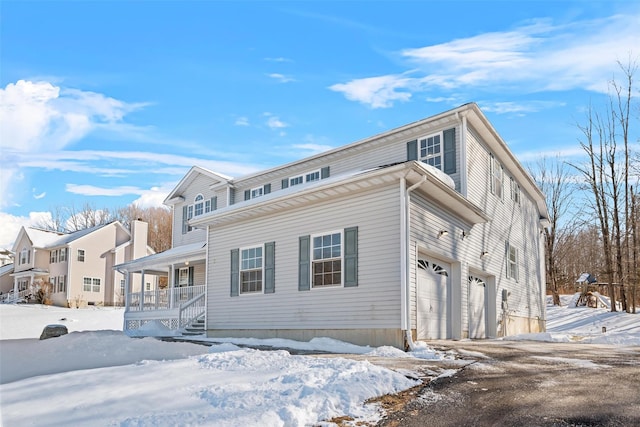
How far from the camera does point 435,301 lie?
13.0 metres

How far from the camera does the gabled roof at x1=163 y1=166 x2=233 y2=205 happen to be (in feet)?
71.1

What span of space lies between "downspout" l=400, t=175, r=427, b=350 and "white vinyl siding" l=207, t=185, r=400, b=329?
0.16 m

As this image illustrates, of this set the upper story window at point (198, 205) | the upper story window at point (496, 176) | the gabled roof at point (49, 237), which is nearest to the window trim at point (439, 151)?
the upper story window at point (496, 176)

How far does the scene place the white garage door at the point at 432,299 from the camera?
40.1 feet

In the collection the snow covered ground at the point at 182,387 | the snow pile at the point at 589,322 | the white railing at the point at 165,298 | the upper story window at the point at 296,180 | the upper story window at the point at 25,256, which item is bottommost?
the snow pile at the point at 589,322

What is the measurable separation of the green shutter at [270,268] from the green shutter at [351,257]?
8.08 feet

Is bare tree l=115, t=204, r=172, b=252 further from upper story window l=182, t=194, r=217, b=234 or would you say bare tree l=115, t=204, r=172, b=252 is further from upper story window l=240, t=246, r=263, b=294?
upper story window l=240, t=246, r=263, b=294

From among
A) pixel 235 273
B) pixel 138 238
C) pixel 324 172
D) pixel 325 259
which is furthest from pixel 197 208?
pixel 138 238

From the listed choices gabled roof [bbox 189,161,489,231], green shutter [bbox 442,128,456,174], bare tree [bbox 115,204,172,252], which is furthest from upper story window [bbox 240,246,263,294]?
bare tree [bbox 115,204,172,252]

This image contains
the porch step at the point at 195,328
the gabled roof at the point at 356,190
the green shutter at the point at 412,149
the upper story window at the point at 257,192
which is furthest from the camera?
the upper story window at the point at 257,192

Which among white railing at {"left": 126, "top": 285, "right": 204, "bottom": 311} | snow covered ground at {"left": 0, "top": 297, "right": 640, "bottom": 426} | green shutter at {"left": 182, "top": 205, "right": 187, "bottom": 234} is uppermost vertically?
green shutter at {"left": 182, "top": 205, "right": 187, "bottom": 234}

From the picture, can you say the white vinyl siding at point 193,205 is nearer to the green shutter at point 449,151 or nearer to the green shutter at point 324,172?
the green shutter at point 324,172

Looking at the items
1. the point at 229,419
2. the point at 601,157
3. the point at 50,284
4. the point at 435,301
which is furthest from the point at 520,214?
the point at 50,284

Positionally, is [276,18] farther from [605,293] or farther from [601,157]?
[605,293]
